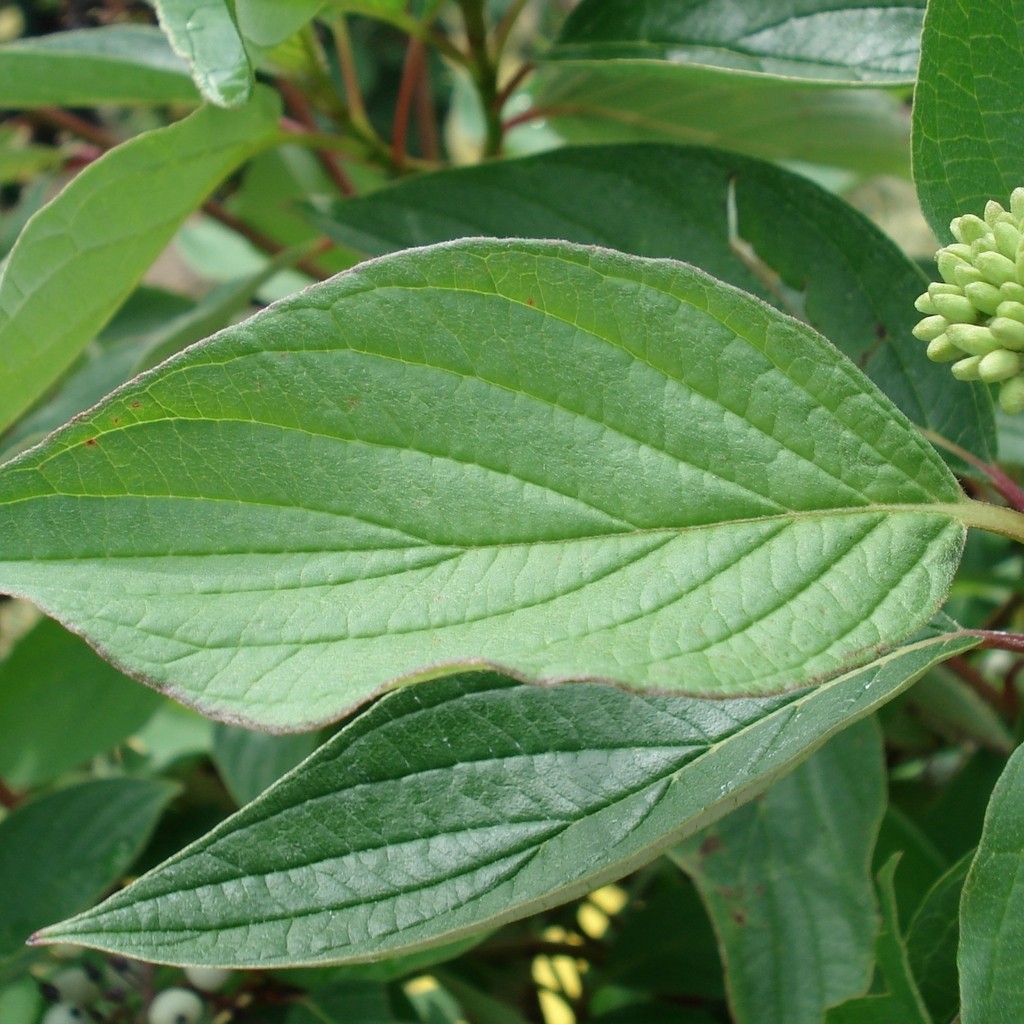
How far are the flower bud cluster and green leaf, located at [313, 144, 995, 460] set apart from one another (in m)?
0.12

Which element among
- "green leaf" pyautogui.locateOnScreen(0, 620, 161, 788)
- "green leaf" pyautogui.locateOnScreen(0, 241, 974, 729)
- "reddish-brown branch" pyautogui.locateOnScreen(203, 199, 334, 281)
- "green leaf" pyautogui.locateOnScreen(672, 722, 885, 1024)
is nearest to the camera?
"green leaf" pyautogui.locateOnScreen(0, 241, 974, 729)

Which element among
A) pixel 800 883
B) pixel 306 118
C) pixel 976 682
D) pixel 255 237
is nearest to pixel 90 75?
pixel 306 118

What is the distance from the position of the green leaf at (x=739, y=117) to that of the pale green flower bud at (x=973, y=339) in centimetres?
47

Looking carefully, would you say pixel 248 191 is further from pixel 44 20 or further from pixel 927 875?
pixel 44 20

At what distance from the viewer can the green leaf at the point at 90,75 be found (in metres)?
0.77

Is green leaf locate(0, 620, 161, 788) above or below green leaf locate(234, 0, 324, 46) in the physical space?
below

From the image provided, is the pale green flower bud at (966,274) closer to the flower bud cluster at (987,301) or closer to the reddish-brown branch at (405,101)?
the flower bud cluster at (987,301)

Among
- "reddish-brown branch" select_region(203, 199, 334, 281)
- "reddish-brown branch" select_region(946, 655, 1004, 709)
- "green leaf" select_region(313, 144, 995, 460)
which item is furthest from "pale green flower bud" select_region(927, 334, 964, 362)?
"reddish-brown branch" select_region(203, 199, 334, 281)

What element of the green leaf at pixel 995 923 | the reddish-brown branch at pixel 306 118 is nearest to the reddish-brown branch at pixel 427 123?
the reddish-brown branch at pixel 306 118

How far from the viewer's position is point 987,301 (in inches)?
18.8

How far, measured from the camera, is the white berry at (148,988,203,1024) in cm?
77

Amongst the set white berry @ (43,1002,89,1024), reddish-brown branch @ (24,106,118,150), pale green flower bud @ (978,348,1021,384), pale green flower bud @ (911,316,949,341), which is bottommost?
white berry @ (43,1002,89,1024)

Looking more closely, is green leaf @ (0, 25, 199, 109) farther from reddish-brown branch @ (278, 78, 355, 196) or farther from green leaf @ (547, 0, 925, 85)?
green leaf @ (547, 0, 925, 85)

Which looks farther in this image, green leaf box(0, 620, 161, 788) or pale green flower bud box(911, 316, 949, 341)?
green leaf box(0, 620, 161, 788)
